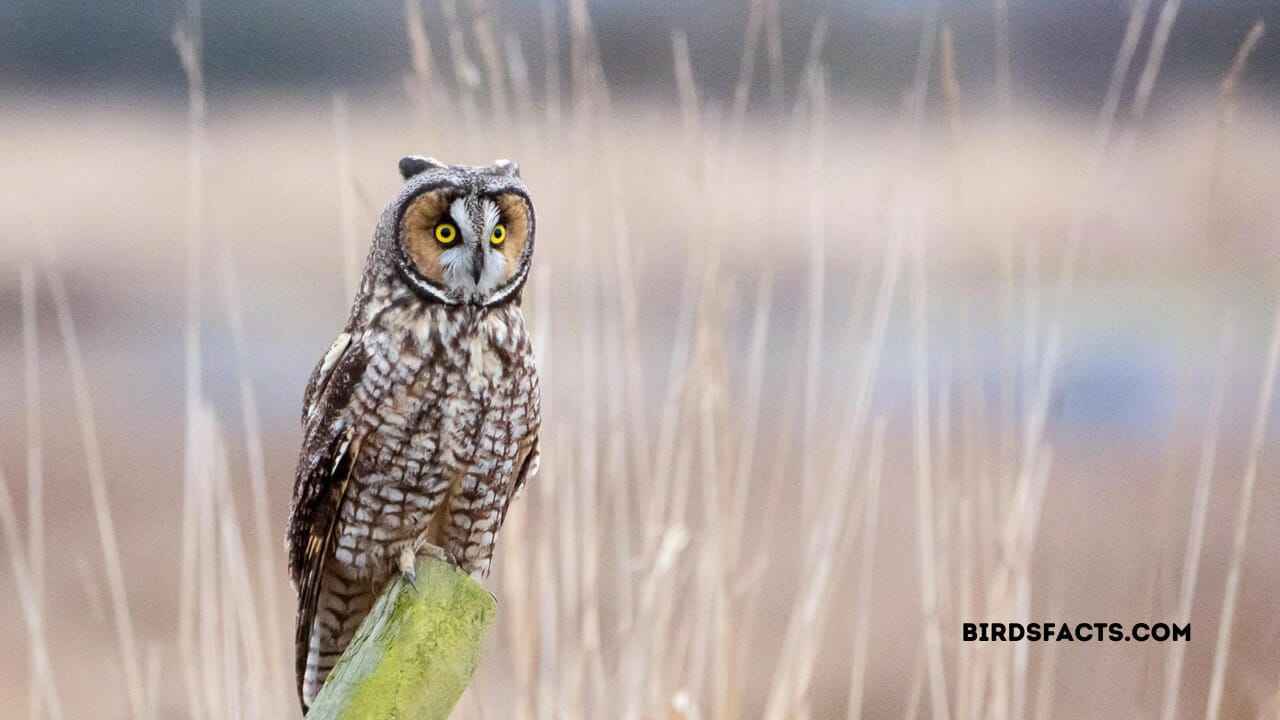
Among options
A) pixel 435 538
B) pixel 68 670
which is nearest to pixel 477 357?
pixel 435 538

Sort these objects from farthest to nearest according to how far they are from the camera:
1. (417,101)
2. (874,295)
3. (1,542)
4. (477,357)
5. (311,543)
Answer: (1,542) → (874,295) → (417,101) → (311,543) → (477,357)

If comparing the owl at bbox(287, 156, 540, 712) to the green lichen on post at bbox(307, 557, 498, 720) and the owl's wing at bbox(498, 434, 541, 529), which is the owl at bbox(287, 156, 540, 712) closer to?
the owl's wing at bbox(498, 434, 541, 529)

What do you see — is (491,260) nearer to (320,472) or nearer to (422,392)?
(422,392)

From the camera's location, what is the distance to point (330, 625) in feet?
4.37

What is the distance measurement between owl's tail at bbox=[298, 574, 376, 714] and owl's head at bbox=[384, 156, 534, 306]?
398mm

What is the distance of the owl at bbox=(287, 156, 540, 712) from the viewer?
1105 millimetres

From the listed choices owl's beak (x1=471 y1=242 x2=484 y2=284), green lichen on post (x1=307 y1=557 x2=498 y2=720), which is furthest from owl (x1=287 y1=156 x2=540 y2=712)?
green lichen on post (x1=307 y1=557 x2=498 y2=720)

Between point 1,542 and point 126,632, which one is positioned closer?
point 126,632

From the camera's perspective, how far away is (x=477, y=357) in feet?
3.77

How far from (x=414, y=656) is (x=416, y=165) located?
1.82 ft

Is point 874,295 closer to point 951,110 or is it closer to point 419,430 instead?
point 951,110

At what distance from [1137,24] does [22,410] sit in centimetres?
310

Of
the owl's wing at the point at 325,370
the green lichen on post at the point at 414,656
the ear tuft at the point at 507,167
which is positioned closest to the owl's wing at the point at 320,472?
the owl's wing at the point at 325,370

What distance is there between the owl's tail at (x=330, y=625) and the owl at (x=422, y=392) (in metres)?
0.02
